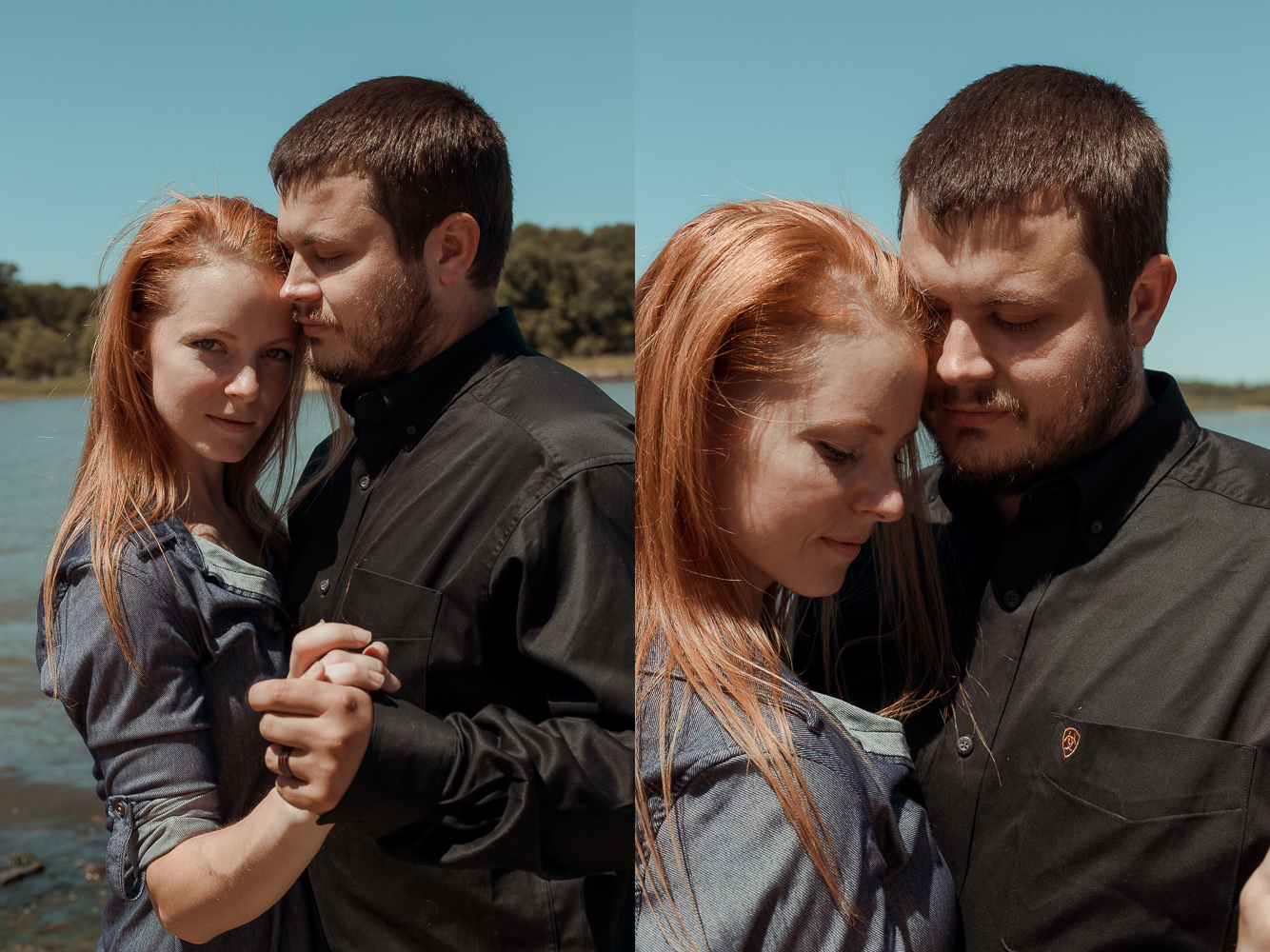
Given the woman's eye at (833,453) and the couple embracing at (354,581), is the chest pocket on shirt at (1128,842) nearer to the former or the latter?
the woman's eye at (833,453)

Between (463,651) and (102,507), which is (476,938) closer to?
(463,651)

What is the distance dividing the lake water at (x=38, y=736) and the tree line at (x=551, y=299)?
9 centimetres

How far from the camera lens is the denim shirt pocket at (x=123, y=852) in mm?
1139

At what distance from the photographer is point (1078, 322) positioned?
1.47 m

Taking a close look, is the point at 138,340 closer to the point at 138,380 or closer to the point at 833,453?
the point at 138,380

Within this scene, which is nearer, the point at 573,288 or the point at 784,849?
the point at 784,849

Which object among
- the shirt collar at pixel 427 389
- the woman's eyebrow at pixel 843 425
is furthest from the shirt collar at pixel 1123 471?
the shirt collar at pixel 427 389

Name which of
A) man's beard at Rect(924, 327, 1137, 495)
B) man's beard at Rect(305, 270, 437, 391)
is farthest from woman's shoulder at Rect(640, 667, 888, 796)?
man's beard at Rect(305, 270, 437, 391)

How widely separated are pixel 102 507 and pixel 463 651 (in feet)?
1.59

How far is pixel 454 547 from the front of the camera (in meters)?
1.31

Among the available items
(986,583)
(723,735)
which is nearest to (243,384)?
(723,735)

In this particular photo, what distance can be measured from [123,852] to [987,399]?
134cm

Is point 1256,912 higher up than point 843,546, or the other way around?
point 843,546

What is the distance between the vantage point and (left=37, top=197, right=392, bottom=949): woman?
1136 millimetres
